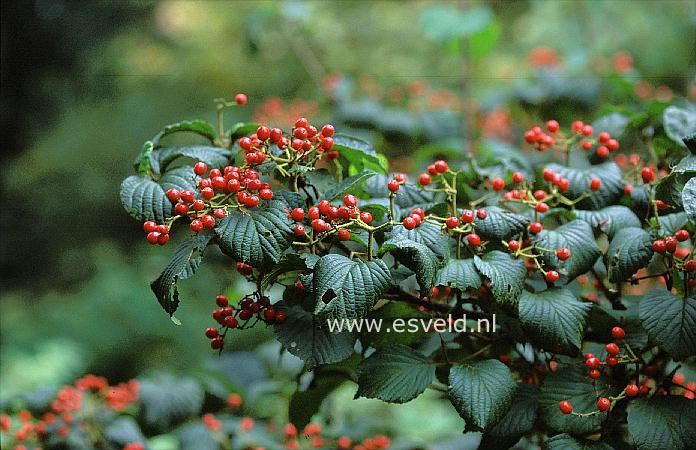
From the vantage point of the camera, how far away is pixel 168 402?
5.26ft

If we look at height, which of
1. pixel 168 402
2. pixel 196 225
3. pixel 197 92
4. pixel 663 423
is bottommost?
pixel 663 423

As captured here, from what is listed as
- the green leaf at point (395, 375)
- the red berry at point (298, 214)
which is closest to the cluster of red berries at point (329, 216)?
the red berry at point (298, 214)

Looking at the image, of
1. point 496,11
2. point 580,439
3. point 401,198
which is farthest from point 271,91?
point 580,439

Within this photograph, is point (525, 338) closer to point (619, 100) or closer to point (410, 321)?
point (410, 321)

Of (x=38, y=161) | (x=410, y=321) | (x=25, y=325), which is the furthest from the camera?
(x=38, y=161)

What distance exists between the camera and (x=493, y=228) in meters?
1.01

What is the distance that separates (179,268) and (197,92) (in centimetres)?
496

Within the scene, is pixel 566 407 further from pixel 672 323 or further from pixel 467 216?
pixel 467 216

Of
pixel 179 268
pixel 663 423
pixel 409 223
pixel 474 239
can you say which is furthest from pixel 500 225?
pixel 179 268

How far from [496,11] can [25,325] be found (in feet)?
14.3

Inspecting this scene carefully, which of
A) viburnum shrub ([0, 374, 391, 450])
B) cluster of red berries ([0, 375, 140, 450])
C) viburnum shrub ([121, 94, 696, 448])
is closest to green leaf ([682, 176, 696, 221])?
viburnum shrub ([121, 94, 696, 448])

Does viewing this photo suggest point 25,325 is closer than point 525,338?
No

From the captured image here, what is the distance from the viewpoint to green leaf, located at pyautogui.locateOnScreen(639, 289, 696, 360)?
0.94m

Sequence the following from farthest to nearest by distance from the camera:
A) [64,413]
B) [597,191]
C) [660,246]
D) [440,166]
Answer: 1. [64,413]
2. [597,191]
3. [440,166]
4. [660,246]
